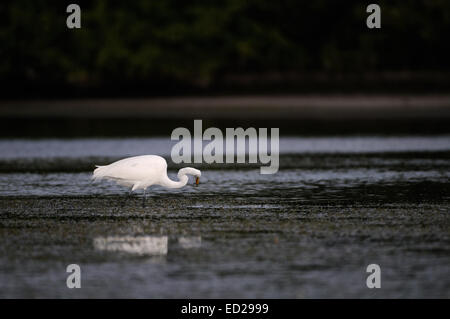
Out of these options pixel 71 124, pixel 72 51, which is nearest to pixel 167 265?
pixel 71 124

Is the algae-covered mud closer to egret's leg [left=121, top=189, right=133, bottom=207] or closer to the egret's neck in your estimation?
egret's leg [left=121, top=189, right=133, bottom=207]

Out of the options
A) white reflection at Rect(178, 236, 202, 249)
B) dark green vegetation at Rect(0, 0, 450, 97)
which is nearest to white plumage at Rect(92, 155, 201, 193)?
white reflection at Rect(178, 236, 202, 249)

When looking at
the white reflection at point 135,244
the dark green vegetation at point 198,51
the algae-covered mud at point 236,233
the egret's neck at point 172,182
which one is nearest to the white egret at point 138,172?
the egret's neck at point 172,182

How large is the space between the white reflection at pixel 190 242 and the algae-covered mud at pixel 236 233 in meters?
0.02

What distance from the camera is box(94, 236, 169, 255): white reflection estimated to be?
1122cm

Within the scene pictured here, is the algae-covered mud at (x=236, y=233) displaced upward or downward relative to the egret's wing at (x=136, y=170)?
downward

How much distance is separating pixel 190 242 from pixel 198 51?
33.4 meters

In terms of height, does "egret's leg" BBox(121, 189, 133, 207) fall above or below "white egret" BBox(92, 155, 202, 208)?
below

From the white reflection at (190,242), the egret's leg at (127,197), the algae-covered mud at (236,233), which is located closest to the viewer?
the algae-covered mud at (236,233)

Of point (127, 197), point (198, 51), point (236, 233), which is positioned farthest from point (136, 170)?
point (198, 51)

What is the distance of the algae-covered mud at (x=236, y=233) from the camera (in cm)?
970

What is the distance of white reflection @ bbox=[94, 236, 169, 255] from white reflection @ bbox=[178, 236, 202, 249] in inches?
6.6

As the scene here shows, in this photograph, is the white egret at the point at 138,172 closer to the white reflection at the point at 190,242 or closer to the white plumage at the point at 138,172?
the white plumage at the point at 138,172

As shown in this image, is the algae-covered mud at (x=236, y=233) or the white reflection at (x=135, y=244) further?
the white reflection at (x=135, y=244)
